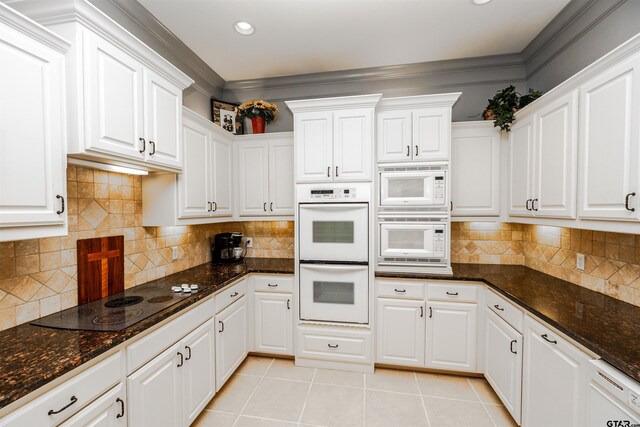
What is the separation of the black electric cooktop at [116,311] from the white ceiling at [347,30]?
6.99ft

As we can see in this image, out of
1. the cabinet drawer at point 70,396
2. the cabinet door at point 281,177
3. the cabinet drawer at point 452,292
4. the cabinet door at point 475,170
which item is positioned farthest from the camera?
the cabinet door at point 281,177

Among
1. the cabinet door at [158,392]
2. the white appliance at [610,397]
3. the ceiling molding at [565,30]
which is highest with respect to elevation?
the ceiling molding at [565,30]

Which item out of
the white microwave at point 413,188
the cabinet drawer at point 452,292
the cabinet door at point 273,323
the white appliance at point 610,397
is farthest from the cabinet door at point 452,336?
the cabinet door at point 273,323

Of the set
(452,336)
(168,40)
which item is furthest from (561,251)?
(168,40)

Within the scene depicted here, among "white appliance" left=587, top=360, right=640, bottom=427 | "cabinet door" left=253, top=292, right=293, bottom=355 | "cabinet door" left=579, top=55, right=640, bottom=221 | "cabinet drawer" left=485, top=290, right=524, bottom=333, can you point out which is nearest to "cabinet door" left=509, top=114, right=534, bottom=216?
"cabinet door" left=579, top=55, right=640, bottom=221

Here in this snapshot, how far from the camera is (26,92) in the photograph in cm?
117

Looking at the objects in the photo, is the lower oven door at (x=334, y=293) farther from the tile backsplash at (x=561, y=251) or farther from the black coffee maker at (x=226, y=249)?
the tile backsplash at (x=561, y=251)

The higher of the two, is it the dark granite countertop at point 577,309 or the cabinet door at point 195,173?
the cabinet door at point 195,173

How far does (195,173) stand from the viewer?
241 cm

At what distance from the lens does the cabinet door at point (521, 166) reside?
225 cm

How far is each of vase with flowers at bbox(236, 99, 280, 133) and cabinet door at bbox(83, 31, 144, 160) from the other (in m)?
1.44

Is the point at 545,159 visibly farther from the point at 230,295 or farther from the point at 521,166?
the point at 230,295

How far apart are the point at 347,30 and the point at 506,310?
258 cm

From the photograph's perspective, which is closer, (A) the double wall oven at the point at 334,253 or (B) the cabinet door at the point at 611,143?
(B) the cabinet door at the point at 611,143
